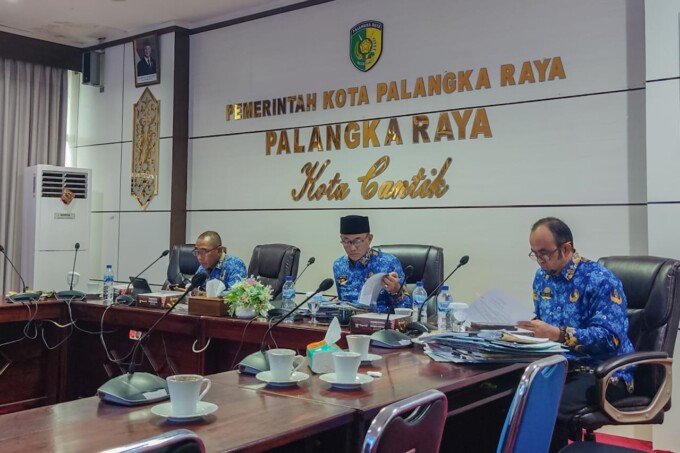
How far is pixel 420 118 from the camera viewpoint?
4359 millimetres

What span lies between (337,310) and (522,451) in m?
1.60

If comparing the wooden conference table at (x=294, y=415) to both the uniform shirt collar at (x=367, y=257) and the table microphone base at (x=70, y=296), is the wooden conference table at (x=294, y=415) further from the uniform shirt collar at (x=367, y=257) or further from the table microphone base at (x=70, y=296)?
the table microphone base at (x=70, y=296)

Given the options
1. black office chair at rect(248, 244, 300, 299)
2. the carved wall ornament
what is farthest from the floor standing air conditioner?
black office chair at rect(248, 244, 300, 299)

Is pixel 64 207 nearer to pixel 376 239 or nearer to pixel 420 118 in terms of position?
pixel 376 239

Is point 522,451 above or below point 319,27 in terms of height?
below

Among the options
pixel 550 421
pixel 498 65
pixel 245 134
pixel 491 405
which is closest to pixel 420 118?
pixel 498 65

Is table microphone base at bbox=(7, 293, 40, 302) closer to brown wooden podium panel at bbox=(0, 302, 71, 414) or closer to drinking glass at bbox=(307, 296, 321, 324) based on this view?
brown wooden podium panel at bbox=(0, 302, 71, 414)

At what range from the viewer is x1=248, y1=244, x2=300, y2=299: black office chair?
13.0ft

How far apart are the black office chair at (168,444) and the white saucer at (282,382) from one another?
2.11 feet

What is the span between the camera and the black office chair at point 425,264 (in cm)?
339

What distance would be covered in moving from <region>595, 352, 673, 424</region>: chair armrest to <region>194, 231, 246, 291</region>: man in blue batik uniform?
2.33 metres

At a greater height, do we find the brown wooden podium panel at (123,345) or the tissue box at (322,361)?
the tissue box at (322,361)

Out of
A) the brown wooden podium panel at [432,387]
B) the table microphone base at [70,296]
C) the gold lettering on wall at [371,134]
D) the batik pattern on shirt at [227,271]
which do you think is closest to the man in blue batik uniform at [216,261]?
the batik pattern on shirt at [227,271]

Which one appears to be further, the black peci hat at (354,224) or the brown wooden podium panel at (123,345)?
the black peci hat at (354,224)
